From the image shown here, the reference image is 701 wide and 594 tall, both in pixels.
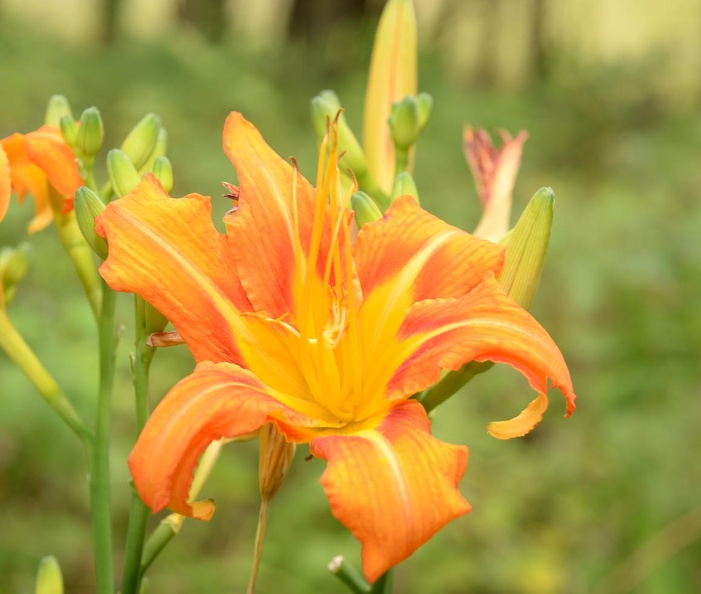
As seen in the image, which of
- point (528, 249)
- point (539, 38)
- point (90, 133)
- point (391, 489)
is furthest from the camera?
point (539, 38)

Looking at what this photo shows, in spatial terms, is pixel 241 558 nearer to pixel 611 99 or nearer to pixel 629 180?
pixel 629 180

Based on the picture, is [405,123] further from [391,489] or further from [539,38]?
[539,38]

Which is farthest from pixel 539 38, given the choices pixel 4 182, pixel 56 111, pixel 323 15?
pixel 4 182

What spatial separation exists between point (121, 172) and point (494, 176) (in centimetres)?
47

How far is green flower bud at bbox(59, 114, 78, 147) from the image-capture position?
3.43 ft

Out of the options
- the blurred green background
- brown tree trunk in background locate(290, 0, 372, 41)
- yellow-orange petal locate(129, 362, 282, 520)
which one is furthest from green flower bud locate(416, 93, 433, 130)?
brown tree trunk in background locate(290, 0, 372, 41)

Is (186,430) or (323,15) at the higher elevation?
(186,430)

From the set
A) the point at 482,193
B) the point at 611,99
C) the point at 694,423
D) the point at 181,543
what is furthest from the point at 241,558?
the point at 611,99

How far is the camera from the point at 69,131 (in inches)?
41.4

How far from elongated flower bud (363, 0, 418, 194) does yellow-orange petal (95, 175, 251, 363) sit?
413 mm

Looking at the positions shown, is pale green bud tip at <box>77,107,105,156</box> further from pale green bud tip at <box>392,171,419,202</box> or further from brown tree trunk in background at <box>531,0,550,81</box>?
brown tree trunk in background at <box>531,0,550,81</box>

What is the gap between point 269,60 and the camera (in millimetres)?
6141

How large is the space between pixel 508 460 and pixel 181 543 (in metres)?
1.04

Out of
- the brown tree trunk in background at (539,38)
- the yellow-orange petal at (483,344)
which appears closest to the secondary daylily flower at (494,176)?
Answer: the yellow-orange petal at (483,344)
